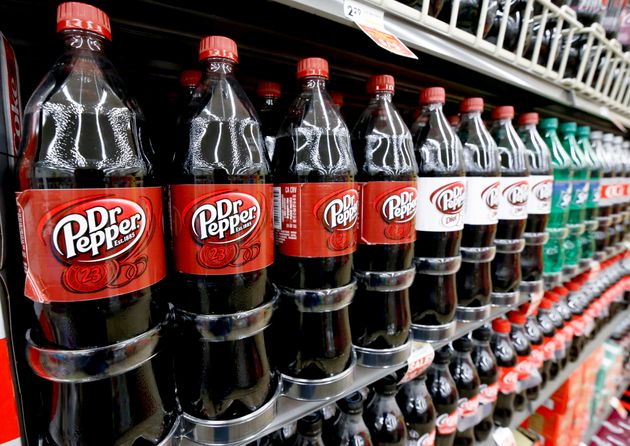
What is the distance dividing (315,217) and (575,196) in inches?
59.9

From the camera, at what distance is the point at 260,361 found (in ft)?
2.06

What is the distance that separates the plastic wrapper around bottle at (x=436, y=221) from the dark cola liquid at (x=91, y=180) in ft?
2.19

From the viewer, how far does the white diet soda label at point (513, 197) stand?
3.62ft

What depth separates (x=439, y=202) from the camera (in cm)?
87

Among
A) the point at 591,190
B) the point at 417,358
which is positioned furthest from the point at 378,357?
the point at 591,190

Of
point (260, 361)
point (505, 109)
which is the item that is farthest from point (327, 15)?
point (505, 109)

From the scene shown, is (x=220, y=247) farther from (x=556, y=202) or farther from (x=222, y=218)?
(x=556, y=202)

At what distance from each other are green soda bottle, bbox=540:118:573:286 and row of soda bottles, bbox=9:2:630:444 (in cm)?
71

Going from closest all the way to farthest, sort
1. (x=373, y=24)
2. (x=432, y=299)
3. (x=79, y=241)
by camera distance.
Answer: (x=79, y=241) < (x=373, y=24) < (x=432, y=299)

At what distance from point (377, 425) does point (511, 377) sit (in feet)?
2.68

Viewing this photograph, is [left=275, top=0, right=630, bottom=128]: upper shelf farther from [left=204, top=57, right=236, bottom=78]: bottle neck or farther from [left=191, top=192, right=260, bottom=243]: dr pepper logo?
[left=191, top=192, right=260, bottom=243]: dr pepper logo

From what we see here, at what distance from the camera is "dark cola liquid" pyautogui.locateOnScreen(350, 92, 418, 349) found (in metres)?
0.79

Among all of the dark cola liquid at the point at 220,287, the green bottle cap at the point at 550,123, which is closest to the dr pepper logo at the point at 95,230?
the dark cola liquid at the point at 220,287

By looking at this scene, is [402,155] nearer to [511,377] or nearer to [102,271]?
[102,271]
